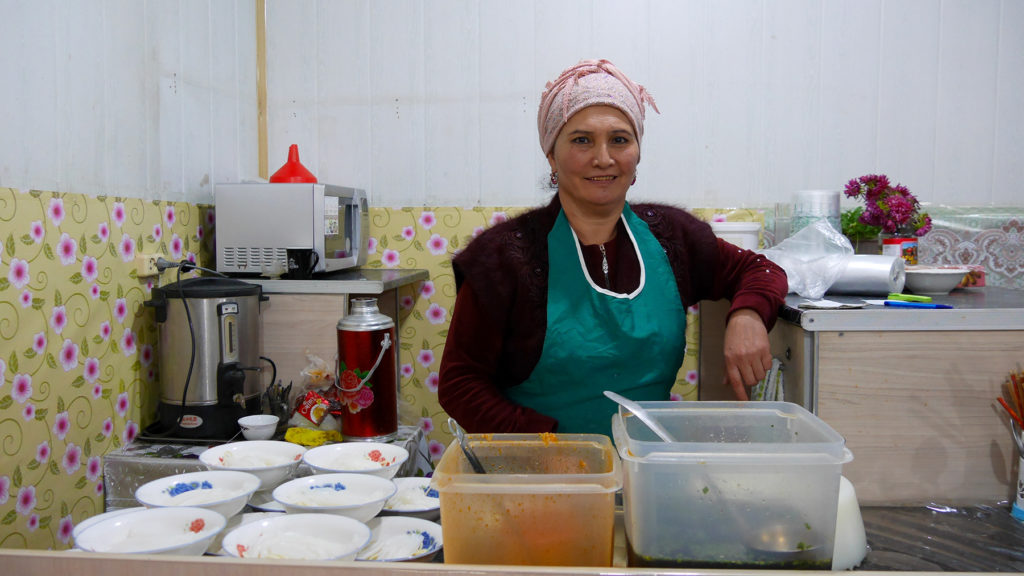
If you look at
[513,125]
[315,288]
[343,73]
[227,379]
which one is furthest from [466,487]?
[343,73]

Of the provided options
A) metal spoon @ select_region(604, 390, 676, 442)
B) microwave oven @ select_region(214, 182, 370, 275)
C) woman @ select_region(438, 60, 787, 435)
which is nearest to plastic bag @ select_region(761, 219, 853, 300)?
woman @ select_region(438, 60, 787, 435)

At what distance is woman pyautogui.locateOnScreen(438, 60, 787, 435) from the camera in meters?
1.38

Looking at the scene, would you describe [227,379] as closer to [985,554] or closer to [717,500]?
[717,500]

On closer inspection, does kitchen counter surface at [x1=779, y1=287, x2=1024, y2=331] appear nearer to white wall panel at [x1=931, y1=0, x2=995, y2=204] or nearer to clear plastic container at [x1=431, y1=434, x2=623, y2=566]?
clear plastic container at [x1=431, y1=434, x2=623, y2=566]

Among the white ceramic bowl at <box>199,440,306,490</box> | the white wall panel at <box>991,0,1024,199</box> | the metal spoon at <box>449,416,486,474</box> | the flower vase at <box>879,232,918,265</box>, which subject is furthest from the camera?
the white wall panel at <box>991,0,1024,199</box>

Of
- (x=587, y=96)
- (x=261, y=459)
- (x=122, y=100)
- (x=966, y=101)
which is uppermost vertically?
(x=966, y=101)

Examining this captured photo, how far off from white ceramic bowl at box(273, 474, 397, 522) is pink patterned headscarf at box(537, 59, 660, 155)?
774mm

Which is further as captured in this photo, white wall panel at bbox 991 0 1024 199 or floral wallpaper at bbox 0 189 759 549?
white wall panel at bbox 991 0 1024 199

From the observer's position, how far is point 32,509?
1.63 m

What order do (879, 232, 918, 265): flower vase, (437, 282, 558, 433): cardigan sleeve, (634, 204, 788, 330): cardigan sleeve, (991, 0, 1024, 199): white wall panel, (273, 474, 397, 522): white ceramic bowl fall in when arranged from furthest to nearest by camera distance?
(991, 0, 1024, 199): white wall panel → (879, 232, 918, 265): flower vase → (634, 204, 788, 330): cardigan sleeve → (437, 282, 558, 433): cardigan sleeve → (273, 474, 397, 522): white ceramic bowl

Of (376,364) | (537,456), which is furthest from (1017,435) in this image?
(376,364)

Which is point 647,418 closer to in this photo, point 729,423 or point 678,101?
point 729,423

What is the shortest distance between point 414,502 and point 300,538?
22 cm

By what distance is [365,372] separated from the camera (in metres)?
1.99
